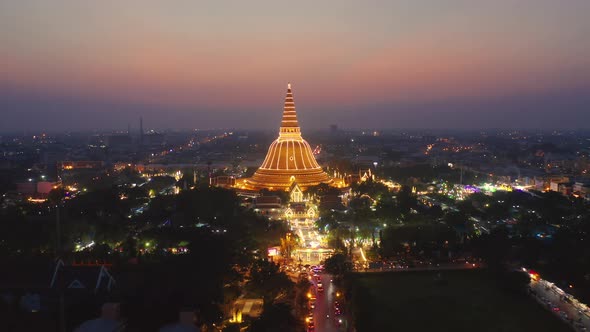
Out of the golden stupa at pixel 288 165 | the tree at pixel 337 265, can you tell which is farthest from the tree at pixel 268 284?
the golden stupa at pixel 288 165

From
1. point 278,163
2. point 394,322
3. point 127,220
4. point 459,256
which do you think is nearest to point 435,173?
point 278,163

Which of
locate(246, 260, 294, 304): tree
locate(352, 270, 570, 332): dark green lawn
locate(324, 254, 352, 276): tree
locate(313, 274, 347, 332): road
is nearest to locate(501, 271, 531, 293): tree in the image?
locate(352, 270, 570, 332): dark green lawn

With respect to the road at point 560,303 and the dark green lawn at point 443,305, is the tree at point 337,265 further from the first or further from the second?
the road at point 560,303

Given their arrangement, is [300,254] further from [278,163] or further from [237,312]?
[278,163]

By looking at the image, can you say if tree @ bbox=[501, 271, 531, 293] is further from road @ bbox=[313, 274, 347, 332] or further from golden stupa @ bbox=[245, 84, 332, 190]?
golden stupa @ bbox=[245, 84, 332, 190]

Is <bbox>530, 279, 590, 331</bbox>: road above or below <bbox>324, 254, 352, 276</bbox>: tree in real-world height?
below
